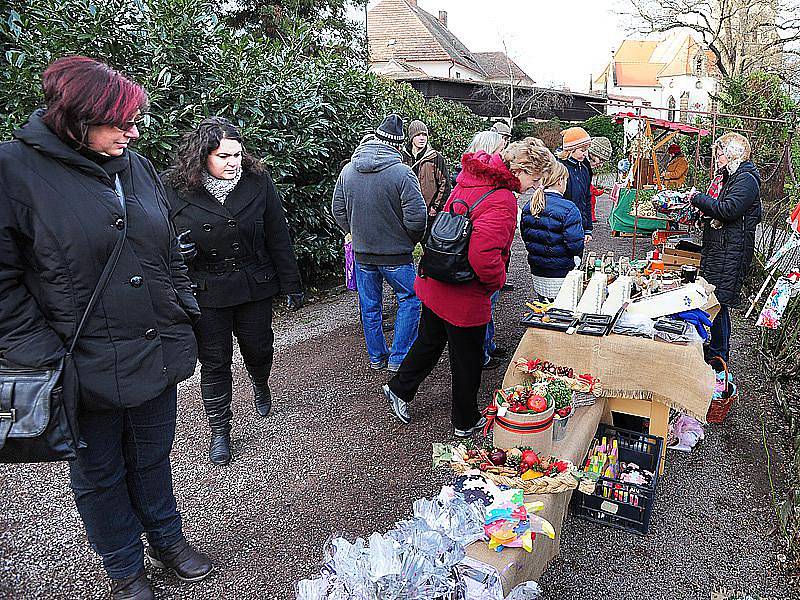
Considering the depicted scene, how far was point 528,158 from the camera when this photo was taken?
368 cm

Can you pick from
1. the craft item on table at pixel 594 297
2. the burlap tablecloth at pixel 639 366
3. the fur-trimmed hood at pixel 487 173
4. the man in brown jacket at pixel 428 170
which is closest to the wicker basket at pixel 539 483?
the burlap tablecloth at pixel 639 366

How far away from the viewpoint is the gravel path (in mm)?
2594

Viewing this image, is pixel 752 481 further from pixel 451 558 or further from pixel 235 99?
pixel 235 99

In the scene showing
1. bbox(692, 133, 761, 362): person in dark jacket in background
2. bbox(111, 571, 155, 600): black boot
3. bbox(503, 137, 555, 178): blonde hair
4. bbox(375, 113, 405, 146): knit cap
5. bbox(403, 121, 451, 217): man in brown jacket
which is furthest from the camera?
bbox(403, 121, 451, 217): man in brown jacket

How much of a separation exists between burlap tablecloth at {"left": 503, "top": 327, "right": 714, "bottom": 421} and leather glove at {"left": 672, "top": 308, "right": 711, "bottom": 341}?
0.25 metres

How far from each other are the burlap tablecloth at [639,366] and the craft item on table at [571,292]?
0.44 meters

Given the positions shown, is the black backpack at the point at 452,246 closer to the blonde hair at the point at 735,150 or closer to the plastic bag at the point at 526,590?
the plastic bag at the point at 526,590

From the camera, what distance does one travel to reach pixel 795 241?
389 centimetres

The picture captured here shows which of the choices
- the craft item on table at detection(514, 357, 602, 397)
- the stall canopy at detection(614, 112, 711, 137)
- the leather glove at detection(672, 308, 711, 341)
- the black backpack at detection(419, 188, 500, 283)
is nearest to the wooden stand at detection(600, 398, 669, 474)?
the craft item on table at detection(514, 357, 602, 397)

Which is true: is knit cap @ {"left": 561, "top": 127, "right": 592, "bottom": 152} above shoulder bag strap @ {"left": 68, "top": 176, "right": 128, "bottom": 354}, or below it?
above

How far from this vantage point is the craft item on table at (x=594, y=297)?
11.3 ft

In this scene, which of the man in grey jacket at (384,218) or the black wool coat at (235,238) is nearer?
the black wool coat at (235,238)

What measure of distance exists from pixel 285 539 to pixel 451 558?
4.52ft

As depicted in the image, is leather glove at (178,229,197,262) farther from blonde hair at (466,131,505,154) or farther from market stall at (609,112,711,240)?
market stall at (609,112,711,240)
